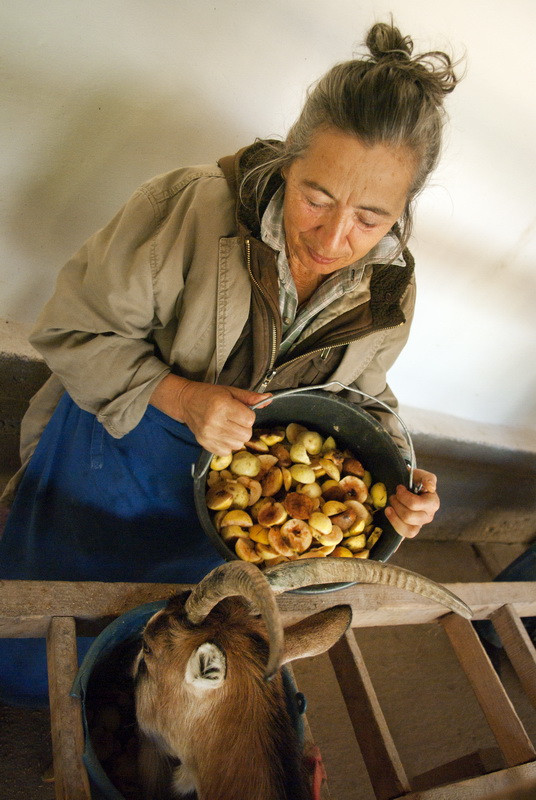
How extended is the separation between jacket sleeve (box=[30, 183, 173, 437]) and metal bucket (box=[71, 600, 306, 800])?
0.48m

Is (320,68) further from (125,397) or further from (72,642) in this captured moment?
(72,642)

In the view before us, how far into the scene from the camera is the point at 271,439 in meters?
1.50

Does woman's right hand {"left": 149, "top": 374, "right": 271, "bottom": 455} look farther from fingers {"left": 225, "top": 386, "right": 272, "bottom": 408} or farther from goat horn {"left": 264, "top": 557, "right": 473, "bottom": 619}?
goat horn {"left": 264, "top": 557, "right": 473, "bottom": 619}

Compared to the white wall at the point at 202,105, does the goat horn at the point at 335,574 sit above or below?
below

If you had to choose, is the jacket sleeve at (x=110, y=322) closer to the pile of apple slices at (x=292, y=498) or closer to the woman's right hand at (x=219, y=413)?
the woman's right hand at (x=219, y=413)

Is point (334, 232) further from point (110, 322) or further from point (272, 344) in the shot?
point (110, 322)

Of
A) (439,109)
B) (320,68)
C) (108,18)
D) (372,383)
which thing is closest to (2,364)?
(108,18)

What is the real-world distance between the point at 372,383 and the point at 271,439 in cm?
38

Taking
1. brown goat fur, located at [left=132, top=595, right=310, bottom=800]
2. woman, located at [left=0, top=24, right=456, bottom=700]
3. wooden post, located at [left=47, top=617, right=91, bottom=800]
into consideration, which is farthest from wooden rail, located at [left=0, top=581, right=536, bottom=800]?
woman, located at [left=0, top=24, right=456, bottom=700]

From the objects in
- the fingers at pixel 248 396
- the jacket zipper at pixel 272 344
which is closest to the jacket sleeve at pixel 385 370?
the jacket zipper at pixel 272 344

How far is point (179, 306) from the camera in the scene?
4.44ft

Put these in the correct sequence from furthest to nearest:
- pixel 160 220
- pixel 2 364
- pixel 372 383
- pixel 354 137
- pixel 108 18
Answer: pixel 2 364
pixel 372 383
pixel 108 18
pixel 160 220
pixel 354 137

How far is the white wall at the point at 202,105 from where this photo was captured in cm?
141

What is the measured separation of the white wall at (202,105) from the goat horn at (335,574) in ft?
4.40
